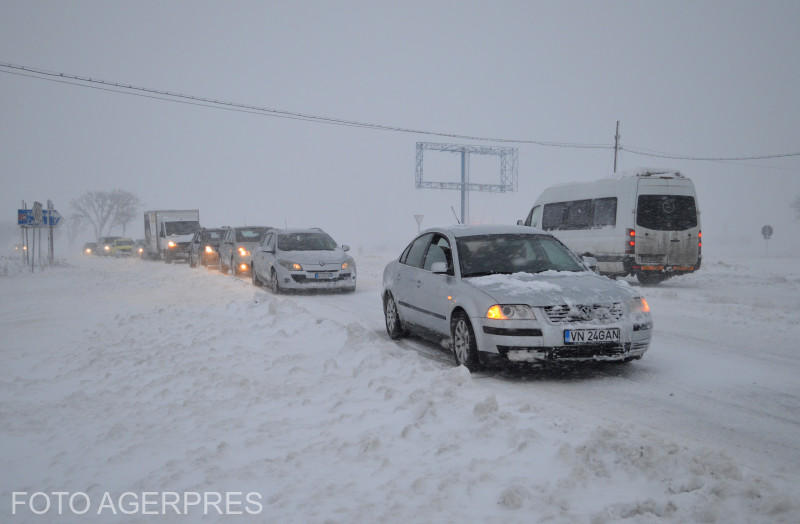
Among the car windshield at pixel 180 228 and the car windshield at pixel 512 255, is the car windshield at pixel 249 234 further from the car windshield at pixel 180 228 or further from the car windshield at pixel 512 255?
the car windshield at pixel 512 255

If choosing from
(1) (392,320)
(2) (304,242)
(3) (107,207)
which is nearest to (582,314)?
(1) (392,320)

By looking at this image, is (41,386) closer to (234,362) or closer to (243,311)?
(234,362)

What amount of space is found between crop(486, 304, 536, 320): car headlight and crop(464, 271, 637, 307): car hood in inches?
1.6

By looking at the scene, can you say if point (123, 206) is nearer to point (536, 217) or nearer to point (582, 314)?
point (536, 217)

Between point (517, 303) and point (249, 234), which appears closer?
point (517, 303)

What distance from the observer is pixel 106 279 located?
66.7 feet

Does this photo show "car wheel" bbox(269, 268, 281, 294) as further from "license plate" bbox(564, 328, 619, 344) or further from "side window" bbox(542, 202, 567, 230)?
"license plate" bbox(564, 328, 619, 344)

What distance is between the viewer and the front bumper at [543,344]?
555 centimetres

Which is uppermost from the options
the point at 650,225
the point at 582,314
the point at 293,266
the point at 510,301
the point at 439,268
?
the point at 650,225

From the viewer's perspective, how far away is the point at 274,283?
14875 millimetres

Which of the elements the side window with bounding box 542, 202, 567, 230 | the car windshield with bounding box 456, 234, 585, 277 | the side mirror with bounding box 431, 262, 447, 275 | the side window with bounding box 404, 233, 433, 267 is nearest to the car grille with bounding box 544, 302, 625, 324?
the car windshield with bounding box 456, 234, 585, 277

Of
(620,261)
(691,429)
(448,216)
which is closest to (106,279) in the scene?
(620,261)

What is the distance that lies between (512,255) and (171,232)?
95.2ft

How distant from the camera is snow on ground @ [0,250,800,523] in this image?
118 inches
